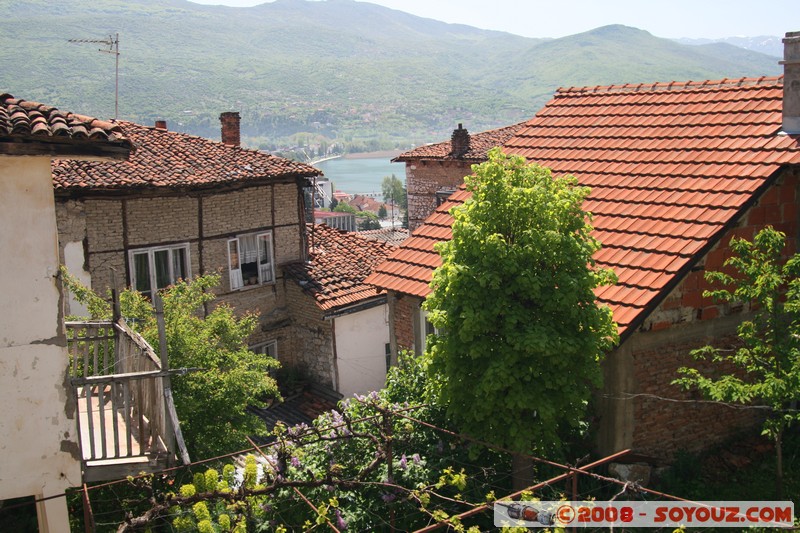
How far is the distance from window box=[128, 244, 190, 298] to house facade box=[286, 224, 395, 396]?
9.66 ft

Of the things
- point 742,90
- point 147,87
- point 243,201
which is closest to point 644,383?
point 742,90

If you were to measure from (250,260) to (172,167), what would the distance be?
3103mm

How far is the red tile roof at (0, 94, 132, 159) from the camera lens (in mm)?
6852

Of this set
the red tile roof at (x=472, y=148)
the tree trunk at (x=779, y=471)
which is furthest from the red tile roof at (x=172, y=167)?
the tree trunk at (x=779, y=471)

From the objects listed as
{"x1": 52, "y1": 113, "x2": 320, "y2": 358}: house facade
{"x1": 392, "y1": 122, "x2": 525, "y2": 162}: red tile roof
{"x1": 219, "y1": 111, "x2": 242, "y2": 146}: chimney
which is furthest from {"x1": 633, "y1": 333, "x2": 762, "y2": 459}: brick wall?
{"x1": 392, "y1": 122, "x2": 525, "y2": 162}: red tile roof

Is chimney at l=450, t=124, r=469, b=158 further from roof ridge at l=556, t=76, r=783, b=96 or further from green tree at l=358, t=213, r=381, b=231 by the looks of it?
green tree at l=358, t=213, r=381, b=231

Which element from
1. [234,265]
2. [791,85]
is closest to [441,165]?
[234,265]

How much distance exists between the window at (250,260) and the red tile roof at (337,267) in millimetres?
→ 567

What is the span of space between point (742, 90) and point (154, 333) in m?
Answer: 9.49

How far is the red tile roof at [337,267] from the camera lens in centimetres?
1955

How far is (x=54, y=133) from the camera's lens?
6961 millimetres

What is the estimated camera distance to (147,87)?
519ft

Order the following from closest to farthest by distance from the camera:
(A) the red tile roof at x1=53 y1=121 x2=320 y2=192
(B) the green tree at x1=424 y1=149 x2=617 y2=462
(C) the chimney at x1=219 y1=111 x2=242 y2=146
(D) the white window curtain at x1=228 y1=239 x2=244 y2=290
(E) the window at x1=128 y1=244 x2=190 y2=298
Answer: (B) the green tree at x1=424 y1=149 x2=617 y2=462 → (A) the red tile roof at x1=53 y1=121 x2=320 y2=192 → (E) the window at x1=128 y1=244 x2=190 y2=298 → (D) the white window curtain at x1=228 y1=239 x2=244 y2=290 → (C) the chimney at x1=219 y1=111 x2=242 y2=146

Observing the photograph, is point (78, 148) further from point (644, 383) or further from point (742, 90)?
point (742, 90)
